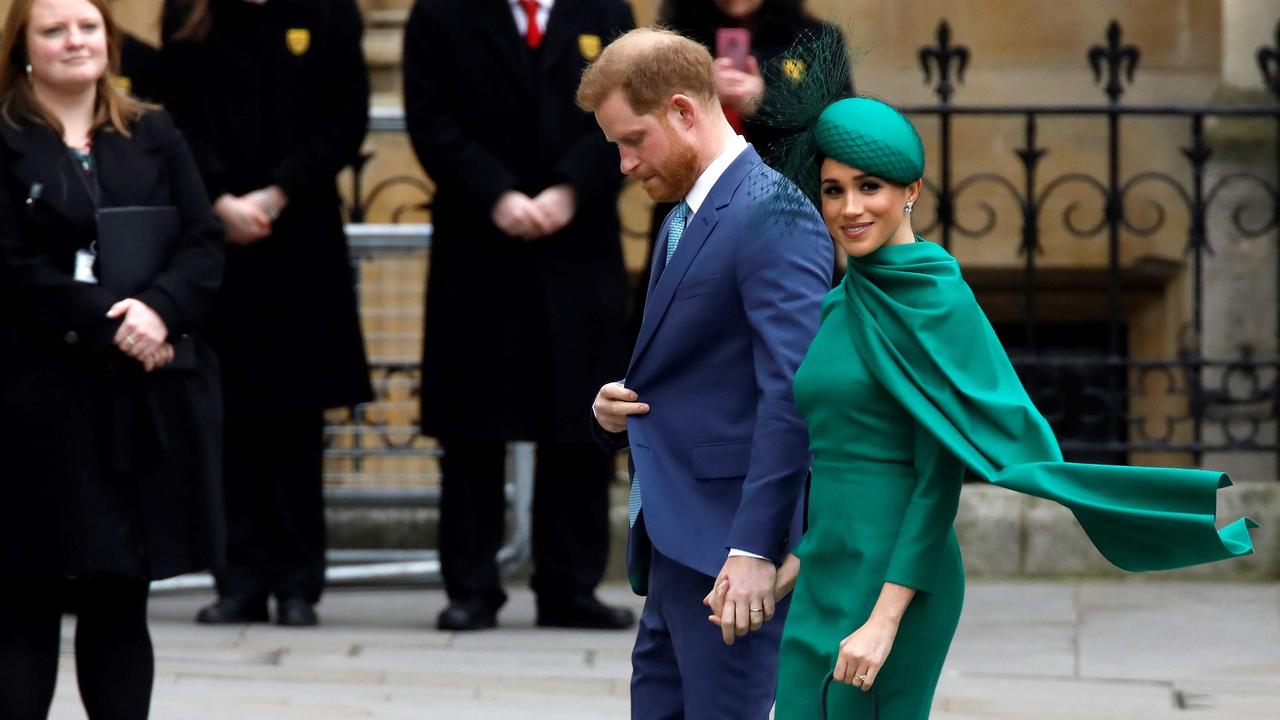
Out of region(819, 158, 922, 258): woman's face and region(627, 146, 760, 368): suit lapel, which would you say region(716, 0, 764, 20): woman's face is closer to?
region(627, 146, 760, 368): suit lapel

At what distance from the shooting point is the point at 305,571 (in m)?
6.79

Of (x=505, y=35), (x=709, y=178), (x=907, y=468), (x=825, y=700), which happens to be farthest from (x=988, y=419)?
(x=505, y=35)

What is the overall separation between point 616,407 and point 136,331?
147 centimetres

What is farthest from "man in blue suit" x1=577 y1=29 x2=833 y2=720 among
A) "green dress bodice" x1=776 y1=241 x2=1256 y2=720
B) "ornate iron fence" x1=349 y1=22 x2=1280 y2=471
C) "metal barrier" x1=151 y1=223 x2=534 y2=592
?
"metal barrier" x1=151 y1=223 x2=534 y2=592

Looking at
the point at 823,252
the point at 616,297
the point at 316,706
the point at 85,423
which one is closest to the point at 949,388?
the point at 823,252

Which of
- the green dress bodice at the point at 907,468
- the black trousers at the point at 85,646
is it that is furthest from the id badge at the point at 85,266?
the green dress bodice at the point at 907,468

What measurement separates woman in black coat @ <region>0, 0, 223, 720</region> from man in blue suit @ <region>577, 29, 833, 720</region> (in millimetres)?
1433

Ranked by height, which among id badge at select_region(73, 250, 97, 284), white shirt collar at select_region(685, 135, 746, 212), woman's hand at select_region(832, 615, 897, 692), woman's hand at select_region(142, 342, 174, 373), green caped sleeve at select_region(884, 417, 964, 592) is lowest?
woman's hand at select_region(832, 615, 897, 692)

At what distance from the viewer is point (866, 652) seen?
126 inches

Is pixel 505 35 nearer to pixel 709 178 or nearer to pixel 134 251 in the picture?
pixel 134 251

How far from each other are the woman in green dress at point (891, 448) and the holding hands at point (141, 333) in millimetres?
1931

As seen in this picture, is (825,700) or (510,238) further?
(510,238)

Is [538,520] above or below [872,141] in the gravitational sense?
below

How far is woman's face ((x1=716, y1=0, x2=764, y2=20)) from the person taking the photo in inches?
255
